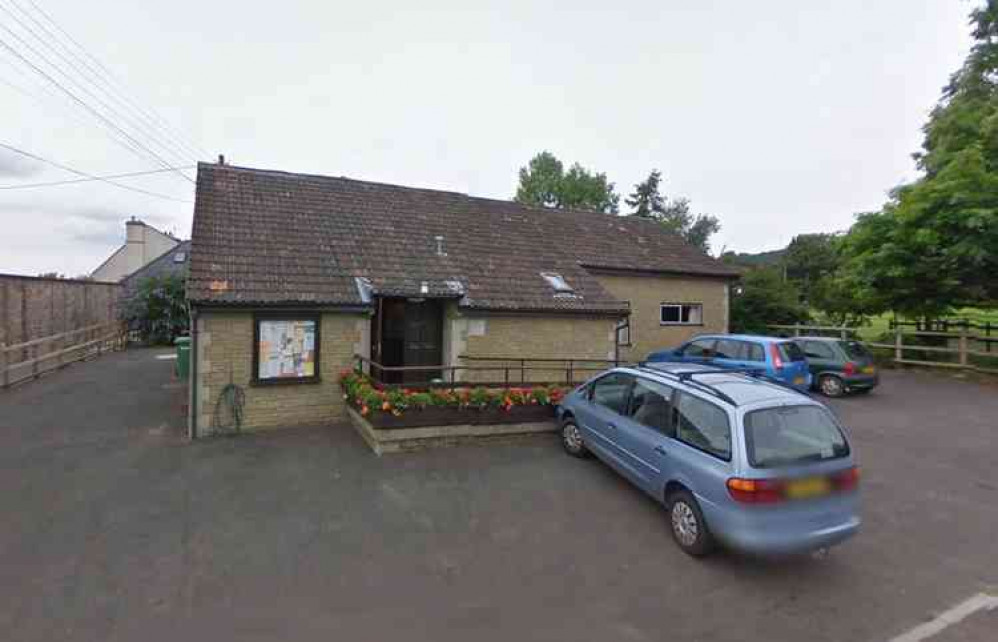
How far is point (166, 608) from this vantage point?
370 centimetres

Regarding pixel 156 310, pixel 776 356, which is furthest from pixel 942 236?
pixel 156 310

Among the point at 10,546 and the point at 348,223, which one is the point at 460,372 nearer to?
the point at 348,223

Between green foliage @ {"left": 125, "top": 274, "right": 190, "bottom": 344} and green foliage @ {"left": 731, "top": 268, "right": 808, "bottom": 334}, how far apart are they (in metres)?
26.1

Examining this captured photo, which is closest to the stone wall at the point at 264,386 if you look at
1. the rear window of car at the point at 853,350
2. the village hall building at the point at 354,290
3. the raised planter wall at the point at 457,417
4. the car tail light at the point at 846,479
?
→ the village hall building at the point at 354,290

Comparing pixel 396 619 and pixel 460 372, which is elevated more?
pixel 460 372

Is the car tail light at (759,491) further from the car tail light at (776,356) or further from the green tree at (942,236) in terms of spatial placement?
the green tree at (942,236)

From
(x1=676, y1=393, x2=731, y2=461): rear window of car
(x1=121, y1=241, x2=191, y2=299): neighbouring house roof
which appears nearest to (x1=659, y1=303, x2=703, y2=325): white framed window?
(x1=676, y1=393, x2=731, y2=461): rear window of car

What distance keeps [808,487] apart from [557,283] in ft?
26.9

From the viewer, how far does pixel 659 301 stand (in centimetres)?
1664

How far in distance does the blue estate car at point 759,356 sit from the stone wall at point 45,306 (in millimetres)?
17847

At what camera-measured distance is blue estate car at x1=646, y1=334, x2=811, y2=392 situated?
1045cm

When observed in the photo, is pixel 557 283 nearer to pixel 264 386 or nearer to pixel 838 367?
pixel 264 386

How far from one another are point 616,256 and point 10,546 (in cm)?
1574

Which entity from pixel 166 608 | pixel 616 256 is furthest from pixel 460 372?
pixel 616 256
